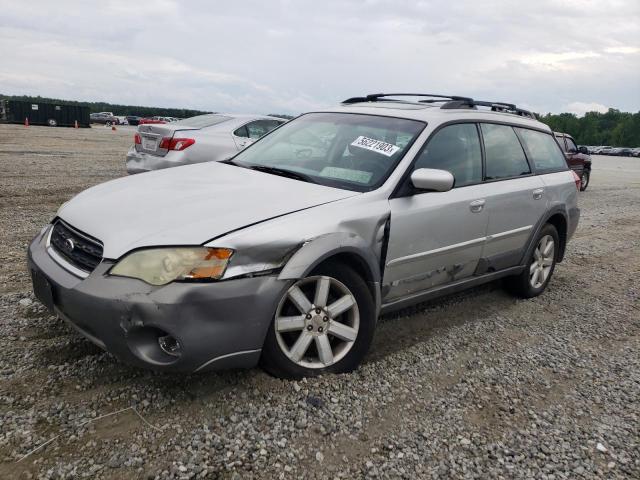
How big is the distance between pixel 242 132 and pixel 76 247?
6470 millimetres

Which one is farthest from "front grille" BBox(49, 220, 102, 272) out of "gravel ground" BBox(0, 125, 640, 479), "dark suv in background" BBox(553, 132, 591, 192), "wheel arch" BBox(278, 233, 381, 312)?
"dark suv in background" BBox(553, 132, 591, 192)

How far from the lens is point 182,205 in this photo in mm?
3061

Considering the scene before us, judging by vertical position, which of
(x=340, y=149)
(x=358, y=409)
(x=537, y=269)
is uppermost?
(x=340, y=149)

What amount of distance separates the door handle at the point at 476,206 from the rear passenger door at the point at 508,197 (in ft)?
0.31

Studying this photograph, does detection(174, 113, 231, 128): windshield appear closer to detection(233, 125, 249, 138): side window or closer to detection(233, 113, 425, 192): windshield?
detection(233, 125, 249, 138): side window

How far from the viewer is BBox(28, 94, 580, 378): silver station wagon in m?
2.65

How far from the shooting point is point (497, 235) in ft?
14.5

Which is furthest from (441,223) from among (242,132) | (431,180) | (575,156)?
(575,156)

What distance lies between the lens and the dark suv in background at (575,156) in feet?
48.9

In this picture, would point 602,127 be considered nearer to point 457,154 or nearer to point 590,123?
point 590,123

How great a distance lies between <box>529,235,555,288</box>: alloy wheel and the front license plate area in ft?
13.3

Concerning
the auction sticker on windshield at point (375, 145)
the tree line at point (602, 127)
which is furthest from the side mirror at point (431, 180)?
the tree line at point (602, 127)

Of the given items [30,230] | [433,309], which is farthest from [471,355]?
[30,230]

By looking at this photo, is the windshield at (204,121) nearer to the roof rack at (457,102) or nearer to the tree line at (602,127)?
the roof rack at (457,102)
